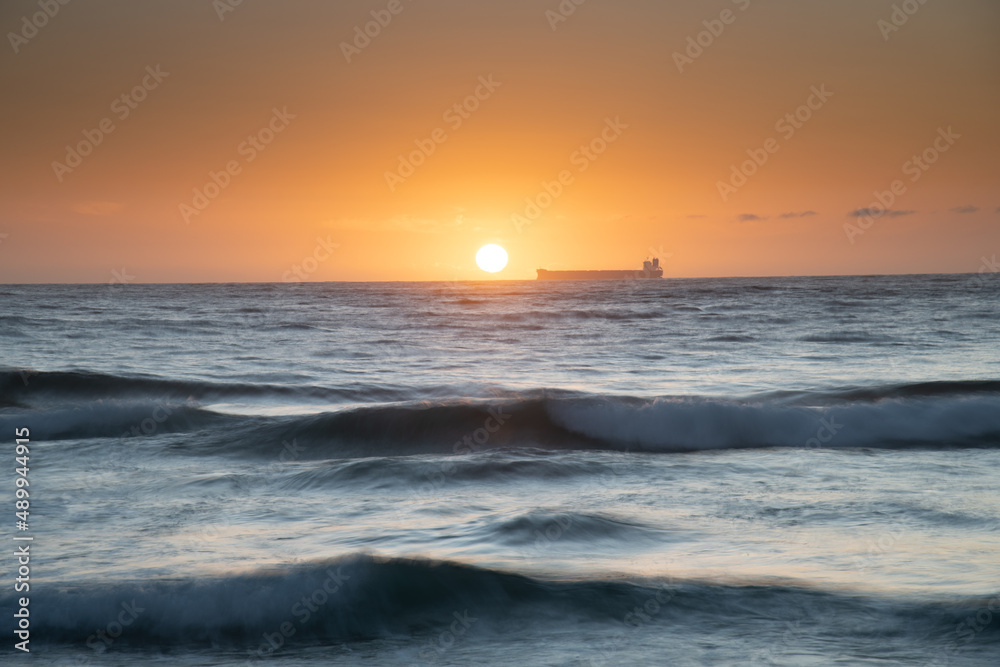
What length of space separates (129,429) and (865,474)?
1024 cm

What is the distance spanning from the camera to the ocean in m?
4.30

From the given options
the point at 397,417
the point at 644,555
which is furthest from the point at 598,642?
the point at 397,417

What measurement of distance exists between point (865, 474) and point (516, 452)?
13.0 feet

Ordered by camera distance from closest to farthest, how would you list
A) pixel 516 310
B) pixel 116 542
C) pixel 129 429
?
pixel 116 542 < pixel 129 429 < pixel 516 310

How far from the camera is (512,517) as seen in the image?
20.9 ft

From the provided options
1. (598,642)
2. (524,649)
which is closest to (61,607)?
(524,649)

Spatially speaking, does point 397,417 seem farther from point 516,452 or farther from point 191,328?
point 191,328

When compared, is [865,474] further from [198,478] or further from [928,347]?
[928,347]

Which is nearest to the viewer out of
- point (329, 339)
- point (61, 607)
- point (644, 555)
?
point (61, 607)

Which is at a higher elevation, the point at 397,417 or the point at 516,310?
the point at 516,310

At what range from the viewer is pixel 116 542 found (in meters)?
5.76

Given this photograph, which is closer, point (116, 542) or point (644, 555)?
point (644, 555)

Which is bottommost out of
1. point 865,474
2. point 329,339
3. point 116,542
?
point 865,474

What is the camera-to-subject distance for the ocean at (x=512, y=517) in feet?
14.1
